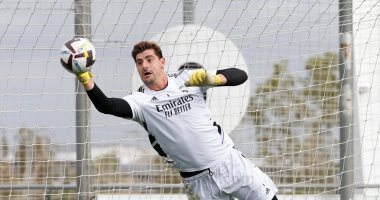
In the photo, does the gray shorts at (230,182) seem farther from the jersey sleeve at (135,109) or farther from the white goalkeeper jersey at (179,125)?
the jersey sleeve at (135,109)

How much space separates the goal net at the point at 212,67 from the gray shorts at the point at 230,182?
69.8 inches

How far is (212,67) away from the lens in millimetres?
10188

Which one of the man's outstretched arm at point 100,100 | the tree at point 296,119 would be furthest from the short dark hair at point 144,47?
the tree at point 296,119

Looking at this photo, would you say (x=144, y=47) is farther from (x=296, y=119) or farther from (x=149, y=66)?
(x=296, y=119)

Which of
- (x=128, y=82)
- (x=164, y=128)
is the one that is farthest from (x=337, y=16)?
(x=164, y=128)

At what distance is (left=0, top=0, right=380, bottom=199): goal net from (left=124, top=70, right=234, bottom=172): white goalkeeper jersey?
198 centimetres

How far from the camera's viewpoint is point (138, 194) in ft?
33.8

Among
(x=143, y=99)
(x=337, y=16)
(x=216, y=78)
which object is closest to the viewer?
(x=216, y=78)

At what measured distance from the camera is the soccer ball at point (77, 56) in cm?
679

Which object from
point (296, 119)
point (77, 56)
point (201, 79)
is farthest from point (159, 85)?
point (296, 119)

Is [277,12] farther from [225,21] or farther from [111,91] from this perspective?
[111,91]

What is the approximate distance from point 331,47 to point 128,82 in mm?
1943

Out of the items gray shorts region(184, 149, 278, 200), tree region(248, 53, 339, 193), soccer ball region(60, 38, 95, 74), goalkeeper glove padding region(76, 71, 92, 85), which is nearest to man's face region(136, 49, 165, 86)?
soccer ball region(60, 38, 95, 74)

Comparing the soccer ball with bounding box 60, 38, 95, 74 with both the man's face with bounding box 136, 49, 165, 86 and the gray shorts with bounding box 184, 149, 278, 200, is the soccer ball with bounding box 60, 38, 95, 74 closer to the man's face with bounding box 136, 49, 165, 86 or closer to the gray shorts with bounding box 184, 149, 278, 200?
the man's face with bounding box 136, 49, 165, 86
